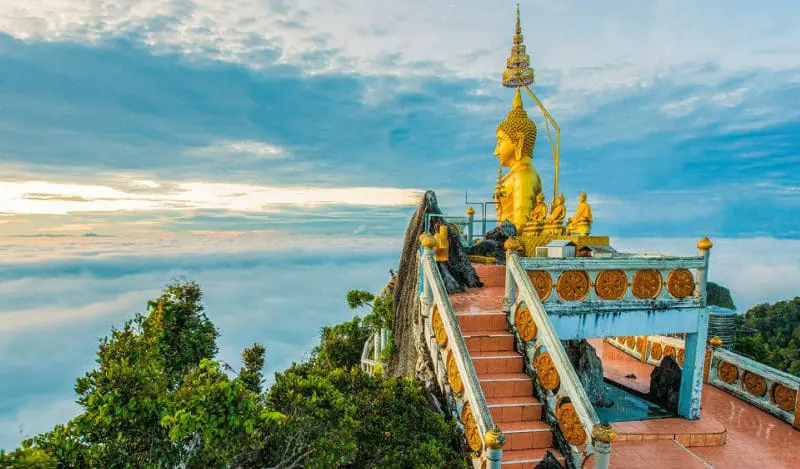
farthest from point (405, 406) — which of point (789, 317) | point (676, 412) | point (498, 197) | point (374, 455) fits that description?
point (789, 317)

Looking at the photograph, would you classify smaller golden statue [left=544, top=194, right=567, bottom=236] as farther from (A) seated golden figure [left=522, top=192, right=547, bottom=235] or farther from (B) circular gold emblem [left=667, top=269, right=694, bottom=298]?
(B) circular gold emblem [left=667, top=269, right=694, bottom=298]

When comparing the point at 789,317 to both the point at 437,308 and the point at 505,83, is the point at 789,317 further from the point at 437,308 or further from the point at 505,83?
the point at 437,308

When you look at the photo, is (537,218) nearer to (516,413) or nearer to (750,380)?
(750,380)

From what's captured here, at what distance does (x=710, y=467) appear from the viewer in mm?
6402

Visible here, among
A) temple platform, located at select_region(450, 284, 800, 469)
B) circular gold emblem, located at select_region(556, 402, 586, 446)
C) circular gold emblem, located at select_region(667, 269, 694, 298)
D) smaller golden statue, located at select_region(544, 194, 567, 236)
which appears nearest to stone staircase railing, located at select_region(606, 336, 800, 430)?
temple platform, located at select_region(450, 284, 800, 469)

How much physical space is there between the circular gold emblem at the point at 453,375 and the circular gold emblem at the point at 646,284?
3743 mm

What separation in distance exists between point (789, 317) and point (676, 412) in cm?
2209

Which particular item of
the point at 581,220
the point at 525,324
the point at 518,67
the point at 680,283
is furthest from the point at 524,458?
the point at 518,67

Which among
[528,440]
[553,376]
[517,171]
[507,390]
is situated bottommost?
[528,440]

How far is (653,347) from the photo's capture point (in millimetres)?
11719

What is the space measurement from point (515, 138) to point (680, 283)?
9.97 meters

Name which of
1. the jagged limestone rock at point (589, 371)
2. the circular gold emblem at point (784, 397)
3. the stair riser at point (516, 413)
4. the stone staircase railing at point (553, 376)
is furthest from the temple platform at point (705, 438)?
the stair riser at point (516, 413)

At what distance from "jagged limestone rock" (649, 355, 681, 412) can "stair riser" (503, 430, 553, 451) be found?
13.8 feet

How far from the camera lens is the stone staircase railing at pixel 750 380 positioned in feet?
26.2
